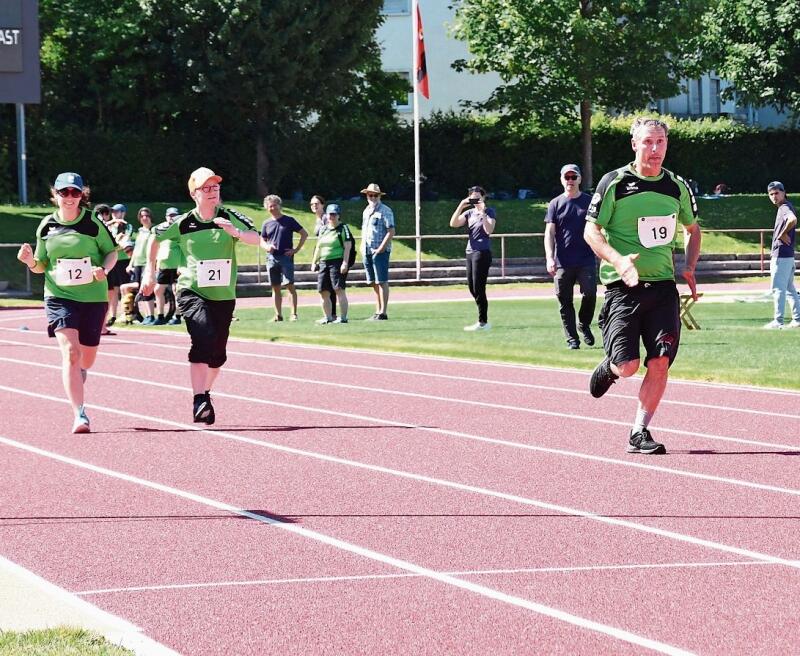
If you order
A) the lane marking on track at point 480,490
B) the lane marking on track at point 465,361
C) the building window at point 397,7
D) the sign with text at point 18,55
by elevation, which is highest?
the building window at point 397,7

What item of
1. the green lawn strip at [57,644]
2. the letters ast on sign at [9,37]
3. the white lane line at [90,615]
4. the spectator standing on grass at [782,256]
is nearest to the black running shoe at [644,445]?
the white lane line at [90,615]

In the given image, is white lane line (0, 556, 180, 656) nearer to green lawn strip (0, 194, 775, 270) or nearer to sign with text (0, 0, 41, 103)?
sign with text (0, 0, 41, 103)

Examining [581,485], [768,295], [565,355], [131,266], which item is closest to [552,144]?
[768,295]

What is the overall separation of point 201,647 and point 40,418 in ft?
25.0

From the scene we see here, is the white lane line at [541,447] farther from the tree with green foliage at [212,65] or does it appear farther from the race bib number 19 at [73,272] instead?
the tree with green foliage at [212,65]

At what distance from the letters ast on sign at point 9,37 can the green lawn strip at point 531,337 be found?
7232mm

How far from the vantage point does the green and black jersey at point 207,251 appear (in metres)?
11.9

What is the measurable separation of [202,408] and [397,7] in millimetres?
51491

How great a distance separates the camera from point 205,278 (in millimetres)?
11977

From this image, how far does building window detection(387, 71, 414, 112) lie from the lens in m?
55.2

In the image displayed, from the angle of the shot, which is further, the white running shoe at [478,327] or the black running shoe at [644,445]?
the white running shoe at [478,327]

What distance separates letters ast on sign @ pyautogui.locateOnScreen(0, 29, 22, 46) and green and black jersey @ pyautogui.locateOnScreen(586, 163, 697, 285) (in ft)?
75.9

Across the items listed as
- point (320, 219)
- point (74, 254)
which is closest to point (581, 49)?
point (320, 219)

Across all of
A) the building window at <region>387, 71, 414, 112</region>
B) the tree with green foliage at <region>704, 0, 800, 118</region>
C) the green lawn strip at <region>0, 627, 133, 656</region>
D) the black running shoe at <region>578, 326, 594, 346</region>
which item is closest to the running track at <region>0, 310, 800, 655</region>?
the green lawn strip at <region>0, 627, 133, 656</region>
